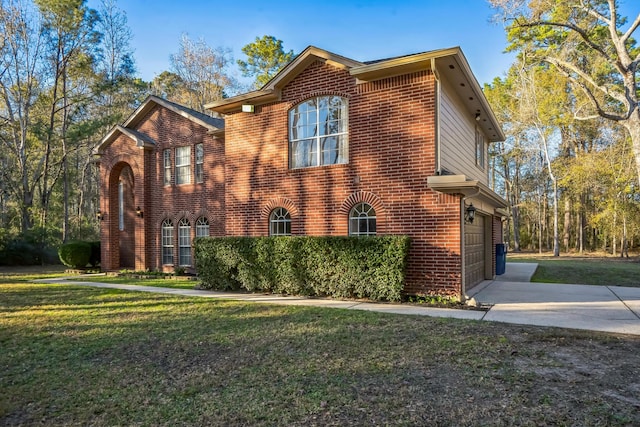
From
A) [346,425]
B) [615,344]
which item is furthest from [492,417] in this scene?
[615,344]

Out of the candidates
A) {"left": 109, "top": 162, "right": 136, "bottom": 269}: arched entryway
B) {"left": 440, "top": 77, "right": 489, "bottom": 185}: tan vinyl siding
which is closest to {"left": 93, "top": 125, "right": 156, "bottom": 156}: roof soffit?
{"left": 109, "top": 162, "right": 136, "bottom": 269}: arched entryway

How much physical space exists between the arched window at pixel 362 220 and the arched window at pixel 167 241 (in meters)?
8.93

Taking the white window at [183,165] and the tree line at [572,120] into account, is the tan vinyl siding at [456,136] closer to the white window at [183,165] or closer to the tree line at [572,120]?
the tree line at [572,120]

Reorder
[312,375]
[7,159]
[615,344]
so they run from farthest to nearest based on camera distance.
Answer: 1. [7,159]
2. [615,344]
3. [312,375]

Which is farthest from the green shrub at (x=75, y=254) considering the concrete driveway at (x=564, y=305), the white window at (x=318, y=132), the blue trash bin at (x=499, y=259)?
the blue trash bin at (x=499, y=259)

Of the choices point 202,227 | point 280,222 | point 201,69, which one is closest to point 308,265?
point 280,222

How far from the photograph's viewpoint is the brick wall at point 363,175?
8.88 meters

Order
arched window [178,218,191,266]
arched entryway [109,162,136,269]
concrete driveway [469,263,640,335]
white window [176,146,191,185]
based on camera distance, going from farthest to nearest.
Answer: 1. arched entryway [109,162,136,269]
2. white window [176,146,191,185]
3. arched window [178,218,191,266]
4. concrete driveway [469,263,640,335]

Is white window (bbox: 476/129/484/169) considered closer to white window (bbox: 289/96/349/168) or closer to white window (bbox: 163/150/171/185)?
white window (bbox: 289/96/349/168)

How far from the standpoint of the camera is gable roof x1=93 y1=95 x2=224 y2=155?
48.7ft

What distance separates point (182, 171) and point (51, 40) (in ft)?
51.3

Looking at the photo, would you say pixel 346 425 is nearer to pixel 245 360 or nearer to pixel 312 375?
pixel 312 375

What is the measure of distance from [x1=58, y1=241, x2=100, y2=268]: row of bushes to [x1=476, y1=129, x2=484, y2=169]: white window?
16921 mm

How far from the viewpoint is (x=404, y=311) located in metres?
7.71
